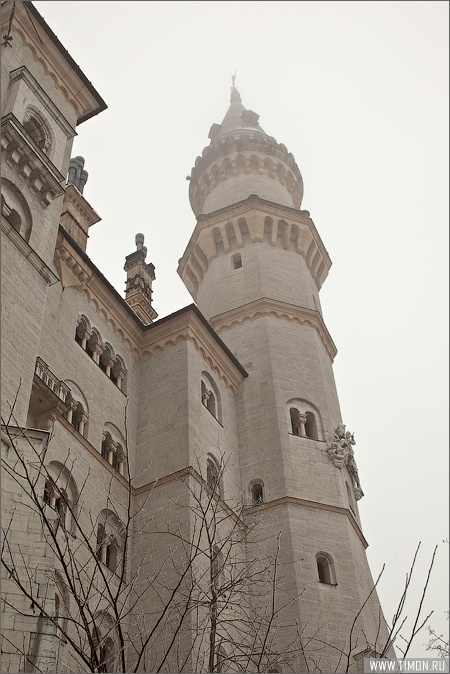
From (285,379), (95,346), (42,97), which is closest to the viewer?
(42,97)

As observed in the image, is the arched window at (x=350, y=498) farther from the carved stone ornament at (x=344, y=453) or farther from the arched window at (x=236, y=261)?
the arched window at (x=236, y=261)

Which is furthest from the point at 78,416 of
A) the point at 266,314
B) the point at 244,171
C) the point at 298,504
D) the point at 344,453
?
the point at 244,171

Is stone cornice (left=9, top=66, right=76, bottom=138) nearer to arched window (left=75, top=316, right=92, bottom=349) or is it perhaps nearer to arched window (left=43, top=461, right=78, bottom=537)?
arched window (left=75, top=316, right=92, bottom=349)

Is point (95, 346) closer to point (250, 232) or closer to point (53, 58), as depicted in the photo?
point (53, 58)

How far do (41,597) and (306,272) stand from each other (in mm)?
24624

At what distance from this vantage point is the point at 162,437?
22.2 metres

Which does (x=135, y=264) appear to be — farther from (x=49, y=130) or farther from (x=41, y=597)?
(x=41, y=597)

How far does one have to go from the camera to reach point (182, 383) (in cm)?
2350

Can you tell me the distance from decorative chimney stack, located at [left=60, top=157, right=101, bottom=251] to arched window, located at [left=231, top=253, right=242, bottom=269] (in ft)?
22.0

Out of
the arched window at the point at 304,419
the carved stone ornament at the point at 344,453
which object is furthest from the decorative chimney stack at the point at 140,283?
the carved stone ornament at the point at 344,453

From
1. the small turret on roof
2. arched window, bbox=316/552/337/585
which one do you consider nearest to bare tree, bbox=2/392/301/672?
arched window, bbox=316/552/337/585

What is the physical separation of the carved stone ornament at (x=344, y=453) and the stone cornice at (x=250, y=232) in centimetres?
1062

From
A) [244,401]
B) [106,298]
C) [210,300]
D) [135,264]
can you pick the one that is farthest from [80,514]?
[135,264]

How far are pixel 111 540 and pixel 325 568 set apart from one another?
6.71 metres
